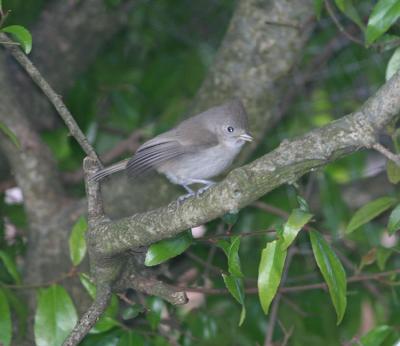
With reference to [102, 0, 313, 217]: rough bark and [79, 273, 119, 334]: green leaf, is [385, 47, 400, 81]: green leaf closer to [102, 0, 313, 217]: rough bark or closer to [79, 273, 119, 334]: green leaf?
[102, 0, 313, 217]: rough bark

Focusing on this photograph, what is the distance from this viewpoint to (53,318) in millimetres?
3025

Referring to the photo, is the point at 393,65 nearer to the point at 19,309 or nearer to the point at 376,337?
the point at 376,337

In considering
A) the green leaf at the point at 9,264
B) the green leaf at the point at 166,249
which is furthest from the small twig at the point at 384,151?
the green leaf at the point at 9,264

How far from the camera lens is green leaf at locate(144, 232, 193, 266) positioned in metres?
2.60

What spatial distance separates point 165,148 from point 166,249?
108cm

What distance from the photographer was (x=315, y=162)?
218 cm

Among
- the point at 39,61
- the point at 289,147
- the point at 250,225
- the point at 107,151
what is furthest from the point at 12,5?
the point at 289,147

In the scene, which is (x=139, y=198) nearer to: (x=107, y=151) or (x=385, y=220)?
(x=107, y=151)

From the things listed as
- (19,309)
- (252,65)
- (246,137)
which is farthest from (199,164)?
(19,309)

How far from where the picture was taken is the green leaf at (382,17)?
8.81 feet

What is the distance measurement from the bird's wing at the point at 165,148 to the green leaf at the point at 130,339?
2.50ft

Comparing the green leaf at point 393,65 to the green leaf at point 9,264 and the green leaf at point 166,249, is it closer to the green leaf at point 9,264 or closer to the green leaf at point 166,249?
the green leaf at point 166,249

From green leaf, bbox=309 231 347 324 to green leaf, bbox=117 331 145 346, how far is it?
0.95 m

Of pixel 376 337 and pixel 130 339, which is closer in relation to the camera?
pixel 376 337
